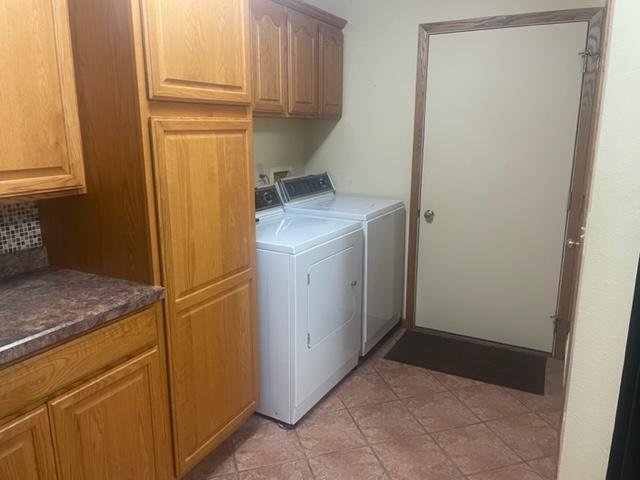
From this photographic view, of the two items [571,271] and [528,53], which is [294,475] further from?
[528,53]

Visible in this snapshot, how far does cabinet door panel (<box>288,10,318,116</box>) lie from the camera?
9.05 ft

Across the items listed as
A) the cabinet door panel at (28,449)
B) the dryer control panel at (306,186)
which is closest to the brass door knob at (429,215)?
the dryer control panel at (306,186)

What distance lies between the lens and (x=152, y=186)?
1558mm

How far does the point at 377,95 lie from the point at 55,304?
2.46m

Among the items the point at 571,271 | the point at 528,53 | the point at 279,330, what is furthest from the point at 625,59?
the point at 571,271

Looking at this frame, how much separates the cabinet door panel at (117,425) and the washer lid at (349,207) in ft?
4.79

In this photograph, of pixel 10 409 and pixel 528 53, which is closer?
pixel 10 409

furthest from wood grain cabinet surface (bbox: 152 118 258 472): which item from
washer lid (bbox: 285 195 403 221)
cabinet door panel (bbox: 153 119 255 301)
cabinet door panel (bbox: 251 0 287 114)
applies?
washer lid (bbox: 285 195 403 221)

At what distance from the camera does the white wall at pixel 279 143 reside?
3094mm

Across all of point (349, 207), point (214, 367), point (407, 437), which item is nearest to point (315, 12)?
point (349, 207)

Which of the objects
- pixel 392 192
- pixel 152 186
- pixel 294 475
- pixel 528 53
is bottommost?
pixel 294 475

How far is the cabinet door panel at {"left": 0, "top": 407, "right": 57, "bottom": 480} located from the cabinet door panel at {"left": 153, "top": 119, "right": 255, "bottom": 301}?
553 millimetres

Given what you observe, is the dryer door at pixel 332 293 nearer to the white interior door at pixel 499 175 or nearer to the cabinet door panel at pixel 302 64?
the white interior door at pixel 499 175

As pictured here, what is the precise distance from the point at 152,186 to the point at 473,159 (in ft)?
7.10
